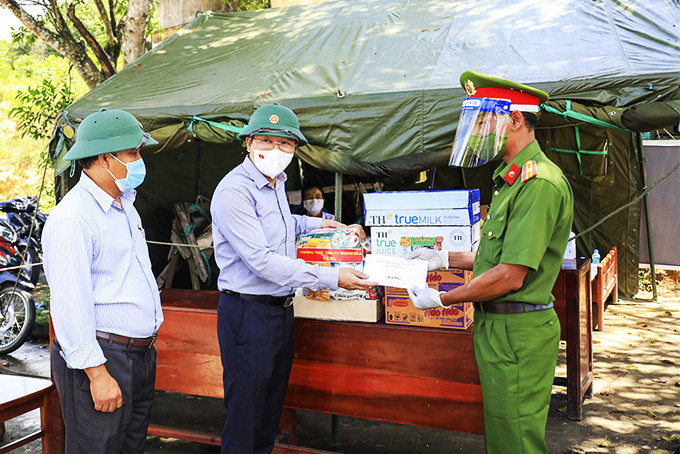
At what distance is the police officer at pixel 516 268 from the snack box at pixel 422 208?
433mm

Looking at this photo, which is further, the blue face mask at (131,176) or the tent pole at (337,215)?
the tent pole at (337,215)

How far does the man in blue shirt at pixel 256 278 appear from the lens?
2752 mm

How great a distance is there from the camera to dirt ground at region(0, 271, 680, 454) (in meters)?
3.97

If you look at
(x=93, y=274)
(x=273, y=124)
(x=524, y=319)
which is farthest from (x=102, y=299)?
(x=524, y=319)

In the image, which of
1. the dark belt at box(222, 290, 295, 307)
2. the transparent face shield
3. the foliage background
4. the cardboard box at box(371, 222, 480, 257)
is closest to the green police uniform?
the transparent face shield

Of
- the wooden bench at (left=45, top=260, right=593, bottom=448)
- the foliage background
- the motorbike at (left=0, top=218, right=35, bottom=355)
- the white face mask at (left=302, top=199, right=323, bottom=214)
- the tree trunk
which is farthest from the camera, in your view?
the foliage background

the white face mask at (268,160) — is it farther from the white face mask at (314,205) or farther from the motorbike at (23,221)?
the motorbike at (23,221)

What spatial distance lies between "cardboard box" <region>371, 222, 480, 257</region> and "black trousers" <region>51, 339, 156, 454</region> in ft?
4.55

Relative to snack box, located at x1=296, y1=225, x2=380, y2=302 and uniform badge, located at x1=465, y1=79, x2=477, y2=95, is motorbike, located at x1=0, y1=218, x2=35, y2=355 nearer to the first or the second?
snack box, located at x1=296, y1=225, x2=380, y2=302

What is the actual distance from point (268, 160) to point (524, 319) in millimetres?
1411

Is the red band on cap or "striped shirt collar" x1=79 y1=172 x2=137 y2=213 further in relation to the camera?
the red band on cap

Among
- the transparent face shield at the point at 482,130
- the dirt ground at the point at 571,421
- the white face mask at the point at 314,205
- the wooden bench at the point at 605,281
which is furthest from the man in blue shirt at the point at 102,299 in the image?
the wooden bench at the point at 605,281

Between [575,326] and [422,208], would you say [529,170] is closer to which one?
[422,208]

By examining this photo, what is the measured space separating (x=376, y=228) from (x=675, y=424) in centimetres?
284
